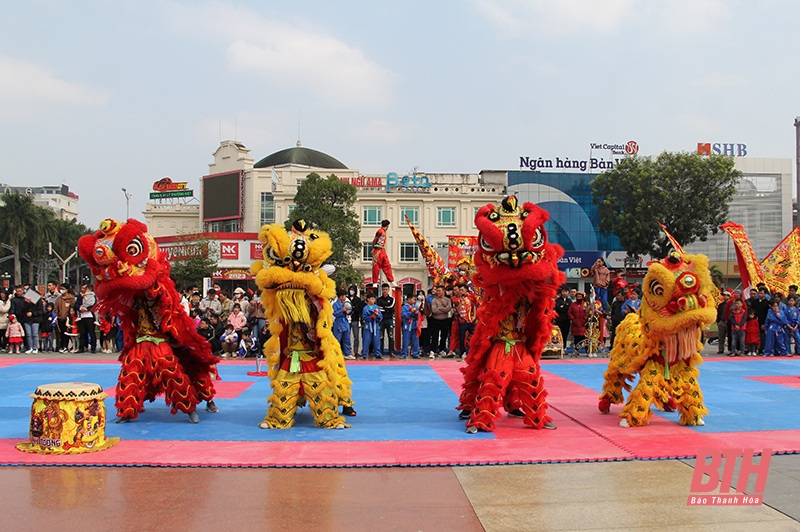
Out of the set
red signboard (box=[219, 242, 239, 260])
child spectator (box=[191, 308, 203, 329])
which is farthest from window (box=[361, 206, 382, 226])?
child spectator (box=[191, 308, 203, 329])

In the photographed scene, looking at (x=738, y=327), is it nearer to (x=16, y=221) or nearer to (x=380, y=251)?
(x=380, y=251)

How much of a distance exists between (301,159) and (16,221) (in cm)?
1921

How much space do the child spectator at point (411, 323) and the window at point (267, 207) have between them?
102 ft

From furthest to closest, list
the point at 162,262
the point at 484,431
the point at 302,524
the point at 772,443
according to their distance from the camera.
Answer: the point at 162,262 < the point at 484,431 < the point at 772,443 < the point at 302,524

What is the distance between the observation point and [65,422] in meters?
5.52

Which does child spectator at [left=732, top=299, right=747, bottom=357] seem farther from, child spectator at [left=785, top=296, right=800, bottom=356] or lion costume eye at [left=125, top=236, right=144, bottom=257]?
lion costume eye at [left=125, top=236, right=144, bottom=257]

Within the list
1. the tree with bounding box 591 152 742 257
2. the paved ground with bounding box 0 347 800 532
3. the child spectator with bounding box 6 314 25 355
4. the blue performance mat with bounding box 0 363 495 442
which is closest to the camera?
the paved ground with bounding box 0 347 800 532

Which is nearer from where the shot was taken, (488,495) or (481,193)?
(488,495)

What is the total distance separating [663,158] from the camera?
32.7 metres

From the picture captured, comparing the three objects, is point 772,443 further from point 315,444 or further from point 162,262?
point 162,262

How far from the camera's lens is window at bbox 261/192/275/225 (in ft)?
142

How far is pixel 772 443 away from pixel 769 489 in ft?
5.22

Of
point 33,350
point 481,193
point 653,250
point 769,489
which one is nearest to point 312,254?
point 769,489

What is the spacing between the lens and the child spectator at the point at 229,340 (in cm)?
1345
